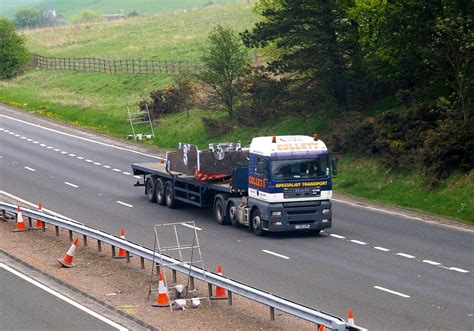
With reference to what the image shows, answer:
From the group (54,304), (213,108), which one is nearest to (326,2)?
(213,108)

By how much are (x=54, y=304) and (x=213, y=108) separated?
36.8m

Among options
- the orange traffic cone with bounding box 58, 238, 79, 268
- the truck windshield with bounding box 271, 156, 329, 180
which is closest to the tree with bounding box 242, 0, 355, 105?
the truck windshield with bounding box 271, 156, 329, 180

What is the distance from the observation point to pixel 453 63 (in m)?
38.9

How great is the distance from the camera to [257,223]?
31094mm

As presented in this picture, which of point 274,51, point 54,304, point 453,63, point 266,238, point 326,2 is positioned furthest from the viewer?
point 274,51

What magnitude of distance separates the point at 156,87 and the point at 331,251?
47945 millimetres

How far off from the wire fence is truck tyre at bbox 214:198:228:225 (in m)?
43.9

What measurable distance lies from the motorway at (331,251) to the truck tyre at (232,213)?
1.05ft

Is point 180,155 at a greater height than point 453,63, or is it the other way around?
point 453,63

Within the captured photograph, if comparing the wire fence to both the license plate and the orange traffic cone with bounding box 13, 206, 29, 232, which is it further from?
the license plate

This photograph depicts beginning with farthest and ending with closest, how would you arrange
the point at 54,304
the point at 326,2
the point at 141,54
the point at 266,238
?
the point at 141,54 < the point at 326,2 < the point at 266,238 < the point at 54,304

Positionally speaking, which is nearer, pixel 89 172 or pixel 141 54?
pixel 89 172

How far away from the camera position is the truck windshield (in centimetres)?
3059

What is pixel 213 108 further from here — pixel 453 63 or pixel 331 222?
pixel 331 222
